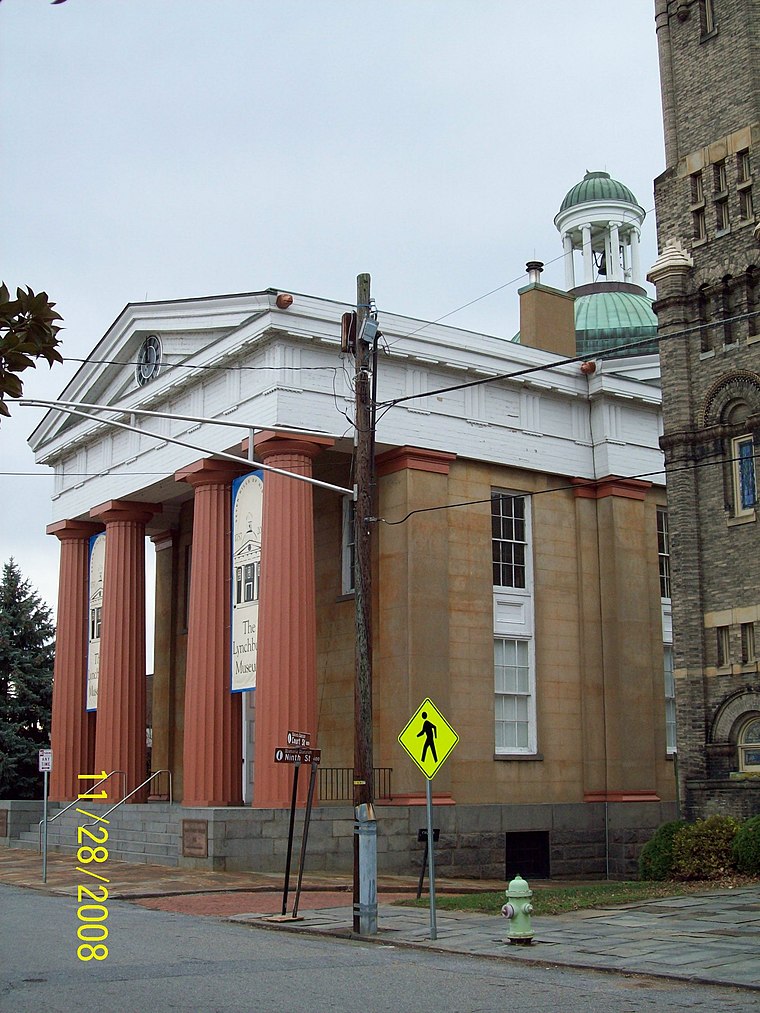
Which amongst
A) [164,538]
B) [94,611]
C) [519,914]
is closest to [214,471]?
[94,611]

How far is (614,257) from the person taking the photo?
2104 inches

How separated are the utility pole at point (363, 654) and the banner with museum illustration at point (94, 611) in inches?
743

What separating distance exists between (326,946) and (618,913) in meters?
5.33

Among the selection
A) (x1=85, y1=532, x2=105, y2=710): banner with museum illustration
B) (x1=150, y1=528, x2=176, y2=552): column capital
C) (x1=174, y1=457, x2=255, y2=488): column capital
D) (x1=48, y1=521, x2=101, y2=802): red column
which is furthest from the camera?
(x1=150, y1=528, x2=176, y2=552): column capital

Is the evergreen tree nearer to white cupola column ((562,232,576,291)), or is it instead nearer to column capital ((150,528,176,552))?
column capital ((150,528,176,552))

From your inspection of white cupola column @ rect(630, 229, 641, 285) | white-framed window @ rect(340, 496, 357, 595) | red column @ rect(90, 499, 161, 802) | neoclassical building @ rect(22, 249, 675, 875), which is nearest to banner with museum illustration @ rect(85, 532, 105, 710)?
neoclassical building @ rect(22, 249, 675, 875)

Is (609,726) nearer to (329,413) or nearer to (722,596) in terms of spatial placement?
(722,596)

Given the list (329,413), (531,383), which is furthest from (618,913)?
(531,383)

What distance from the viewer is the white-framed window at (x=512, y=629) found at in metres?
32.2

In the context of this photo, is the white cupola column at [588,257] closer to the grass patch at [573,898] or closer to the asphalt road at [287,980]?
the grass patch at [573,898]

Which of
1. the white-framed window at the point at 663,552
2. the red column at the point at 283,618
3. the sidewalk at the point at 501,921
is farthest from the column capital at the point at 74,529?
the white-framed window at the point at 663,552

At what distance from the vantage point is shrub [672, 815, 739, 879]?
77.9 feet

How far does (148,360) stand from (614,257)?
81.9 feet

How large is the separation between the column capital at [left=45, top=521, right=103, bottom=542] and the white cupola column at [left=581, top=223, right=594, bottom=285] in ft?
79.6
